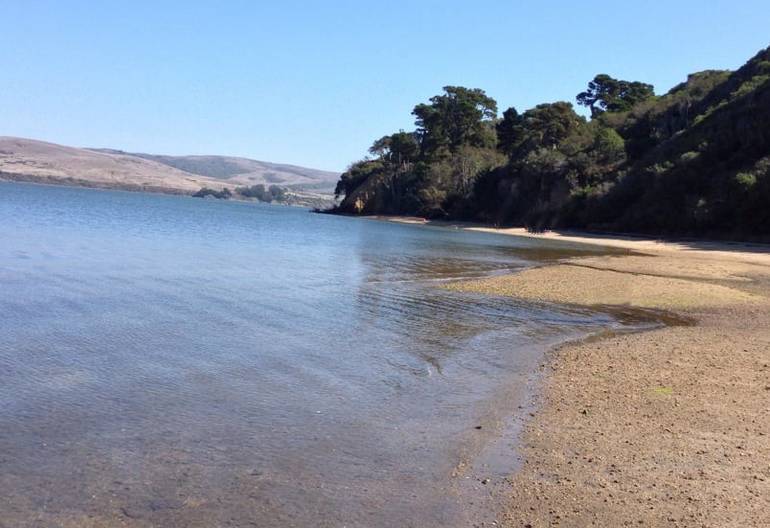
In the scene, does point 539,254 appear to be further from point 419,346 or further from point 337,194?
point 337,194

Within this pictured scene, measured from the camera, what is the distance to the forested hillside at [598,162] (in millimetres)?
52094

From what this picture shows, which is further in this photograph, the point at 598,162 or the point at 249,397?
the point at 598,162

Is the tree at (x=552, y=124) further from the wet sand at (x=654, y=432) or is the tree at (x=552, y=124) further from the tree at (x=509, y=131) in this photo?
the wet sand at (x=654, y=432)

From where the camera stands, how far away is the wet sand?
5.43 meters

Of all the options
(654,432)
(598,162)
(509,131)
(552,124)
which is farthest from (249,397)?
(509,131)

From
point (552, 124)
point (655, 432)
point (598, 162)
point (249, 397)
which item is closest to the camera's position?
point (655, 432)

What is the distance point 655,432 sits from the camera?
7289mm

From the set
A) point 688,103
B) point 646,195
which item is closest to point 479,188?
point 688,103

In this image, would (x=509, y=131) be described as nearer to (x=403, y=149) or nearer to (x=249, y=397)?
(x=403, y=149)

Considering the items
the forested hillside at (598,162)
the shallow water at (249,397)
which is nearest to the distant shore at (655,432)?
the shallow water at (249,397)

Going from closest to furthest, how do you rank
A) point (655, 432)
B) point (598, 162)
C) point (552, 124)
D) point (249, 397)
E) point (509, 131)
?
point (655, 432)
point (249, 397)
point (598, 162)
point (552, 124)
point (509, 131)

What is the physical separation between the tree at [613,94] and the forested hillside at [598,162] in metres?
0.20

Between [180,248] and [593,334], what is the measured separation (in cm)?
2404

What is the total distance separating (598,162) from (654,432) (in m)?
73.4
